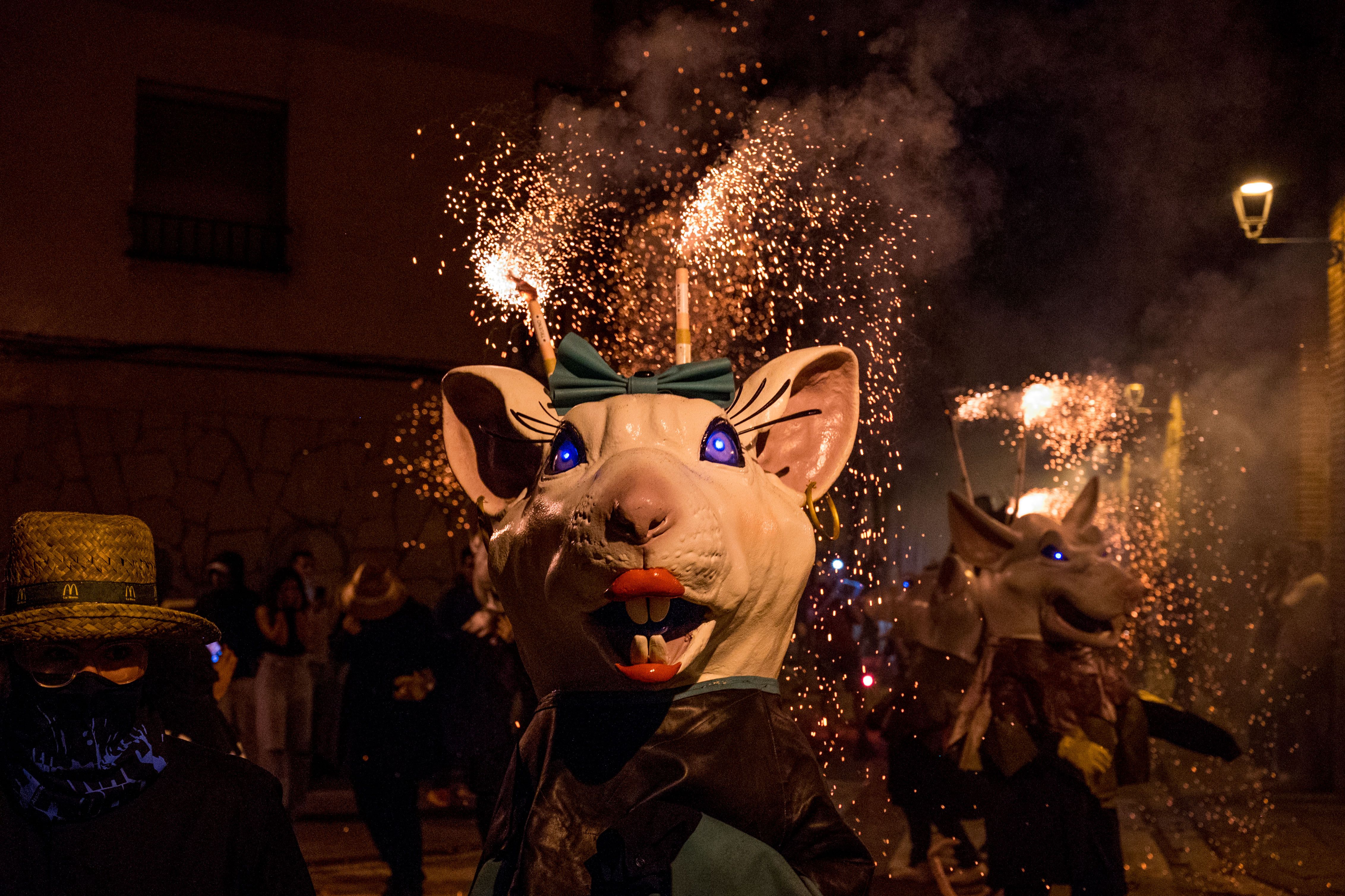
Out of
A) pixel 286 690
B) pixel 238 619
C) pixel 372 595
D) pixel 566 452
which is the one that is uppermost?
pixel 566 452

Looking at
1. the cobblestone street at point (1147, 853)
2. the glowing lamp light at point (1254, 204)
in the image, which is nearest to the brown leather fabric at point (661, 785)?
the cobblestone street at point (1147, 853)

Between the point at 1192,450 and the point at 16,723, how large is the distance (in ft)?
33.3

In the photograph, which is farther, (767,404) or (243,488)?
(243,488)

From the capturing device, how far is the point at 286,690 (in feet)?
22.4

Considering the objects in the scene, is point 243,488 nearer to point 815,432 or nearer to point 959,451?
point 959,451

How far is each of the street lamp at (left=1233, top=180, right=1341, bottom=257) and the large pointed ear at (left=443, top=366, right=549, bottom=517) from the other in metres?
5.98

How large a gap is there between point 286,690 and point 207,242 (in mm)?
2766

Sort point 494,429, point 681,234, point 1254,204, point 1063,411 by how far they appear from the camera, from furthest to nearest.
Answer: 1. point 1063,411
2. point 1254,204
3. point 681,234
4. point 494,429

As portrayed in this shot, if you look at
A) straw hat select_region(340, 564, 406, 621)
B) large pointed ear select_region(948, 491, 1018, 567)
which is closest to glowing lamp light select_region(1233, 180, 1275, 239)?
large pointed ear select_region(948, 491, 1018, 567)

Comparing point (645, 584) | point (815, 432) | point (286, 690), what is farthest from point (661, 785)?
point (286, 690)

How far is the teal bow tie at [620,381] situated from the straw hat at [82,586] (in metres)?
0.86

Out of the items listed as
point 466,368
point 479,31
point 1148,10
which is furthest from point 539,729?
point 1148,10

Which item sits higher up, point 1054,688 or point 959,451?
point 959,451

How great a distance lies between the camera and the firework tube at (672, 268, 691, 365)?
262 centimetres
